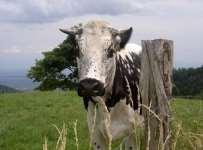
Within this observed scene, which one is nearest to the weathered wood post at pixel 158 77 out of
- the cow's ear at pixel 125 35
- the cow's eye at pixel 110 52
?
the cow's eye at pixel 110 52

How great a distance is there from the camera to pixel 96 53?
25.0 ft

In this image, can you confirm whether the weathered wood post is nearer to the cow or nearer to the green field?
the green field

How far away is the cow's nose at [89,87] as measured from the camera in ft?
22.9

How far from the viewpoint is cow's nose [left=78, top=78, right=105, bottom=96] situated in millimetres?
6994

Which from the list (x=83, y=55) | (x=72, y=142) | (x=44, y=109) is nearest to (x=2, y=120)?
(x=44, y=109)

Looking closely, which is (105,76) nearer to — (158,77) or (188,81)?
(158,77)

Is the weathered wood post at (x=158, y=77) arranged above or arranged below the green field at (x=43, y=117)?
above

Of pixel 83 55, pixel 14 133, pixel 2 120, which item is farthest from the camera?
pixel 2 120

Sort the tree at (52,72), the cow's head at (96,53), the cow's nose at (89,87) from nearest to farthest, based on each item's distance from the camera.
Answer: the cow's nose at (89,87) → the cow's head at (96,53) → the tree at (52,72)

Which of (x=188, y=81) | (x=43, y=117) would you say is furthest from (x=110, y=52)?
(x=188, y=81)

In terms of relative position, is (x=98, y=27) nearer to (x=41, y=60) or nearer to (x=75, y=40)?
(x=75, y=40)

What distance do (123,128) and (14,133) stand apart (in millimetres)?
6303

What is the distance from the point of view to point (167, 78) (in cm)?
612

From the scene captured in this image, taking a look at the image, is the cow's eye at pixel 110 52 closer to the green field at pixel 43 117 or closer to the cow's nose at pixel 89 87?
the cow's nose at pixel 89 87
